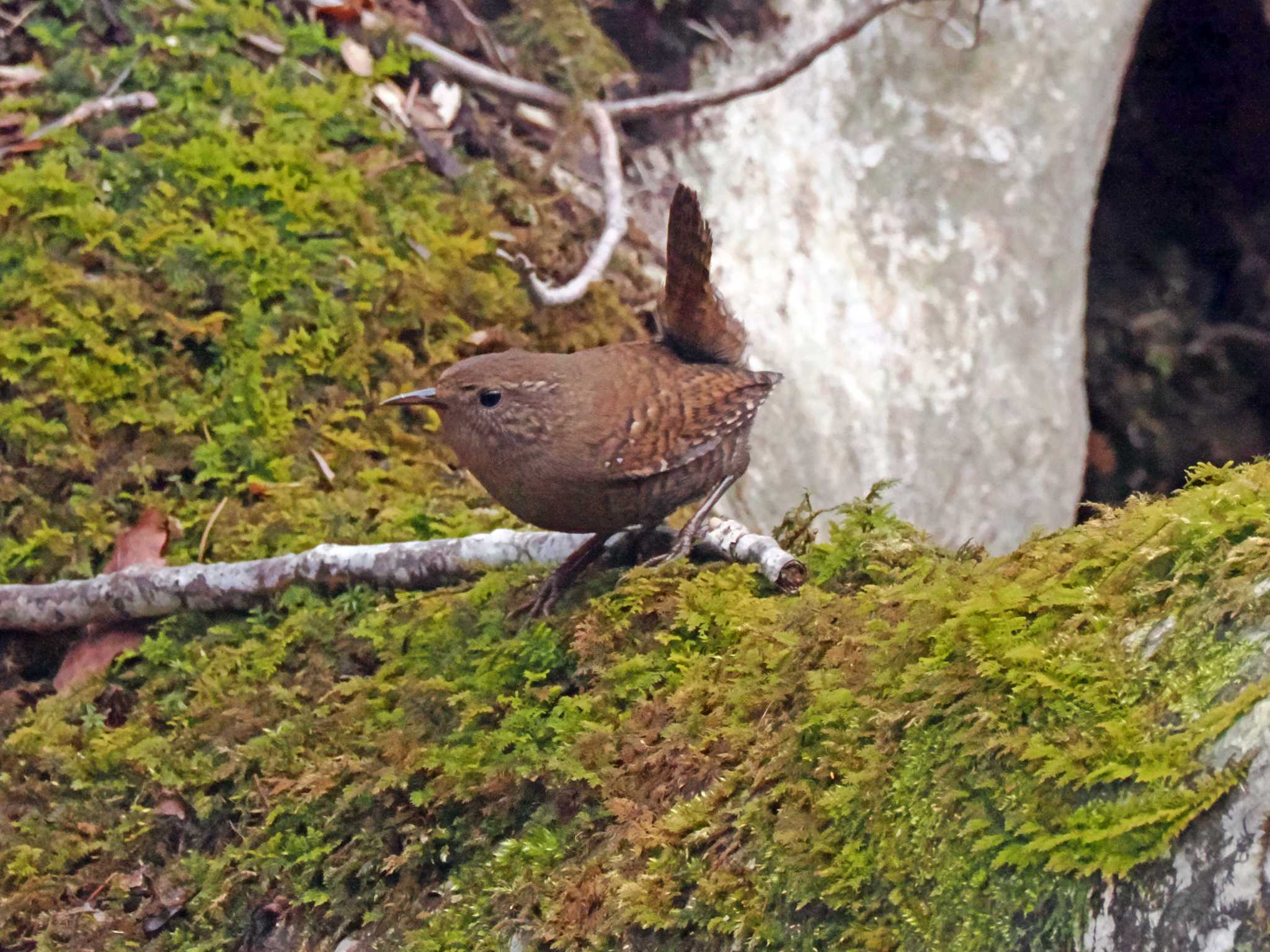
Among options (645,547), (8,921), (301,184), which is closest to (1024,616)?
A: (645,547)

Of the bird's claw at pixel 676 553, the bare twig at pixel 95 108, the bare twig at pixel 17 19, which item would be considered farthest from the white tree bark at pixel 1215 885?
the bare twig at pixel 17 19

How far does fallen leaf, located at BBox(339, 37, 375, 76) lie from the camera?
5.18m

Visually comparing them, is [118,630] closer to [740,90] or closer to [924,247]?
[740,90]

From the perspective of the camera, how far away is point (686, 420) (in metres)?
3.48

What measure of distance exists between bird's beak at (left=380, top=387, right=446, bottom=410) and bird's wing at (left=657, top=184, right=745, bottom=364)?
846 mm

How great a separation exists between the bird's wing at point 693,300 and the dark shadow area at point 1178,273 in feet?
17.5

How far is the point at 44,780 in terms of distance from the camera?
3.36m

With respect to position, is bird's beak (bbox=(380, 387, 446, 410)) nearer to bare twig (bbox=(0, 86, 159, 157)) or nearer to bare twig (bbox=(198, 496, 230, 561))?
bare twig (bbox=(198, 496, 230, 561))

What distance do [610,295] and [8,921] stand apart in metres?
3.41

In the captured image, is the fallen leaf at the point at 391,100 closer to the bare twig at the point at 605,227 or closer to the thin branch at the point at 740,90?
the bare twig at the point at 605,227

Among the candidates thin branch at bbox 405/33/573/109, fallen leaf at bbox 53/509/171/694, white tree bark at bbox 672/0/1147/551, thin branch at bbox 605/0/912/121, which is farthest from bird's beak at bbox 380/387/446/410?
thin branch at bbox 605/0/912/121

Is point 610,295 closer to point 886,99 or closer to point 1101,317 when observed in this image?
point 886,99

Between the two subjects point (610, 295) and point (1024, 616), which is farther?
point (610, 295)


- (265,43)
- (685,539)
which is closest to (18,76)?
(265,43)
